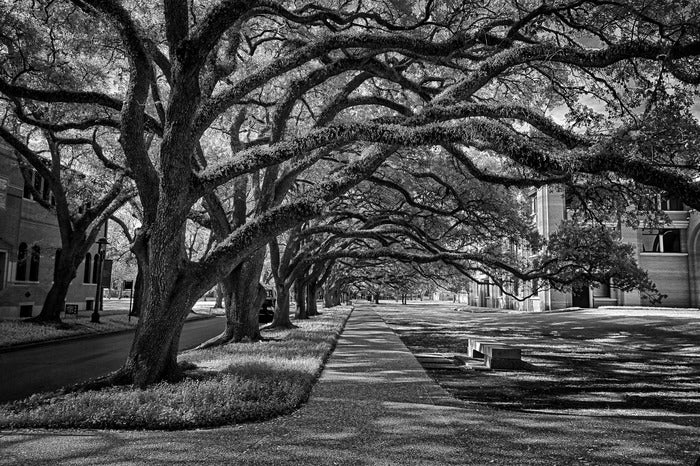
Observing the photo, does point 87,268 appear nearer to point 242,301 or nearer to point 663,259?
point 242,301

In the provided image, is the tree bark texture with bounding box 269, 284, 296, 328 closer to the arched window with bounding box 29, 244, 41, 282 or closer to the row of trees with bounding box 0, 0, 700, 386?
the row of trees with bounding box 0, 0, 700, 386

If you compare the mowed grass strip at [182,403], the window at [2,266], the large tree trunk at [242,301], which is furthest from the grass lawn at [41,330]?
the mowed grass strip at [182,403]

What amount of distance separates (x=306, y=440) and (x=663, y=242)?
42.3 meters

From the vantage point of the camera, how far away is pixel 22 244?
2967cm

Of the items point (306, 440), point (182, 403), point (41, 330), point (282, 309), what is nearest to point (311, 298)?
point (282, 309)

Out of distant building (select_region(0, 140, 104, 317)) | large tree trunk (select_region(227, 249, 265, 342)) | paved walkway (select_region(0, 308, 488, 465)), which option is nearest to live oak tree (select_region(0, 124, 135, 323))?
distant building (select_region(0, 140, 104, 317))

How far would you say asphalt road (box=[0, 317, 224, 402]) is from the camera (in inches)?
400

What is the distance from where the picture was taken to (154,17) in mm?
13648

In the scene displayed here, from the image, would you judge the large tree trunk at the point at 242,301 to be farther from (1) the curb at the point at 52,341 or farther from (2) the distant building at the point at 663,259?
(2) the distant building at the point at 663,259

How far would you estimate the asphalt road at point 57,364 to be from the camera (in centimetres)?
1015

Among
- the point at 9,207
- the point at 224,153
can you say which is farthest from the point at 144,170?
the point at 9,207

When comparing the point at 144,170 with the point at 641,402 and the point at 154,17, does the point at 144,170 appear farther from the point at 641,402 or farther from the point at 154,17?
the point at 641,402

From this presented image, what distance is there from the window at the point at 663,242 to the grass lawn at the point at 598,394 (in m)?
19.2

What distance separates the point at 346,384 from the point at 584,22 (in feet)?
29.4
